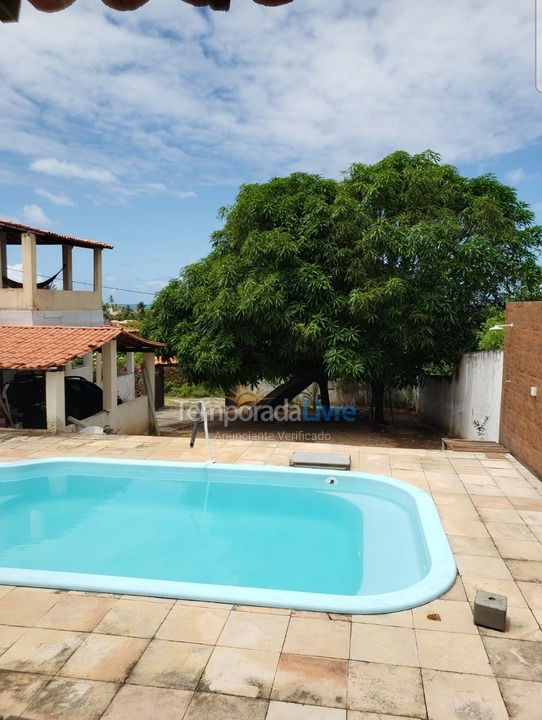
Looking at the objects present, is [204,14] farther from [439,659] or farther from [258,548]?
[258,548]

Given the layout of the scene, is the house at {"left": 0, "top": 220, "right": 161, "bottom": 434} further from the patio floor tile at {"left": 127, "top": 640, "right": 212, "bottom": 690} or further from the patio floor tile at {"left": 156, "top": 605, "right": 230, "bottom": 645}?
the patio floor tile at {"left": 127, "top": 640, "right": 212, "bottom": 690}

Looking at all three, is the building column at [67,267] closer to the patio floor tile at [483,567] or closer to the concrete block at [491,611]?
the patio floor tile at [483,567]

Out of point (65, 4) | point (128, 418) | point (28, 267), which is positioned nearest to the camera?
point (65, 4)

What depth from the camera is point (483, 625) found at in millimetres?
4230

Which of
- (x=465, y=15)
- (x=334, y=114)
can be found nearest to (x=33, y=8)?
(x=465, y=15)

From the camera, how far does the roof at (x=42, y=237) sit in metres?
15.7

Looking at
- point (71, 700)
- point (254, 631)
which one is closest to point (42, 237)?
point (254, 631)

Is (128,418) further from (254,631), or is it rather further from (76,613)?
(254,631)

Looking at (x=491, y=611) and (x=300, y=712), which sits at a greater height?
(x=491, y=611)

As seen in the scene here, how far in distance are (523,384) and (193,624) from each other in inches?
281

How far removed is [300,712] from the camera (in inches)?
127

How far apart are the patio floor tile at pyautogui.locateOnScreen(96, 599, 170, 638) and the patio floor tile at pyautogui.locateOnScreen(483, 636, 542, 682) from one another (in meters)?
2.45

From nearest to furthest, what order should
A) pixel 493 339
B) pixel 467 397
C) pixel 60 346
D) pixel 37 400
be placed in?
pixel 493 339 → pixel 60 346 → pixel 467 397 → pixel 37 400

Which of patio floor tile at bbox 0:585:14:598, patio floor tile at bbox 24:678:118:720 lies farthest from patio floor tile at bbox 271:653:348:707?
patio floor tile at bbox 0:585:14:598
